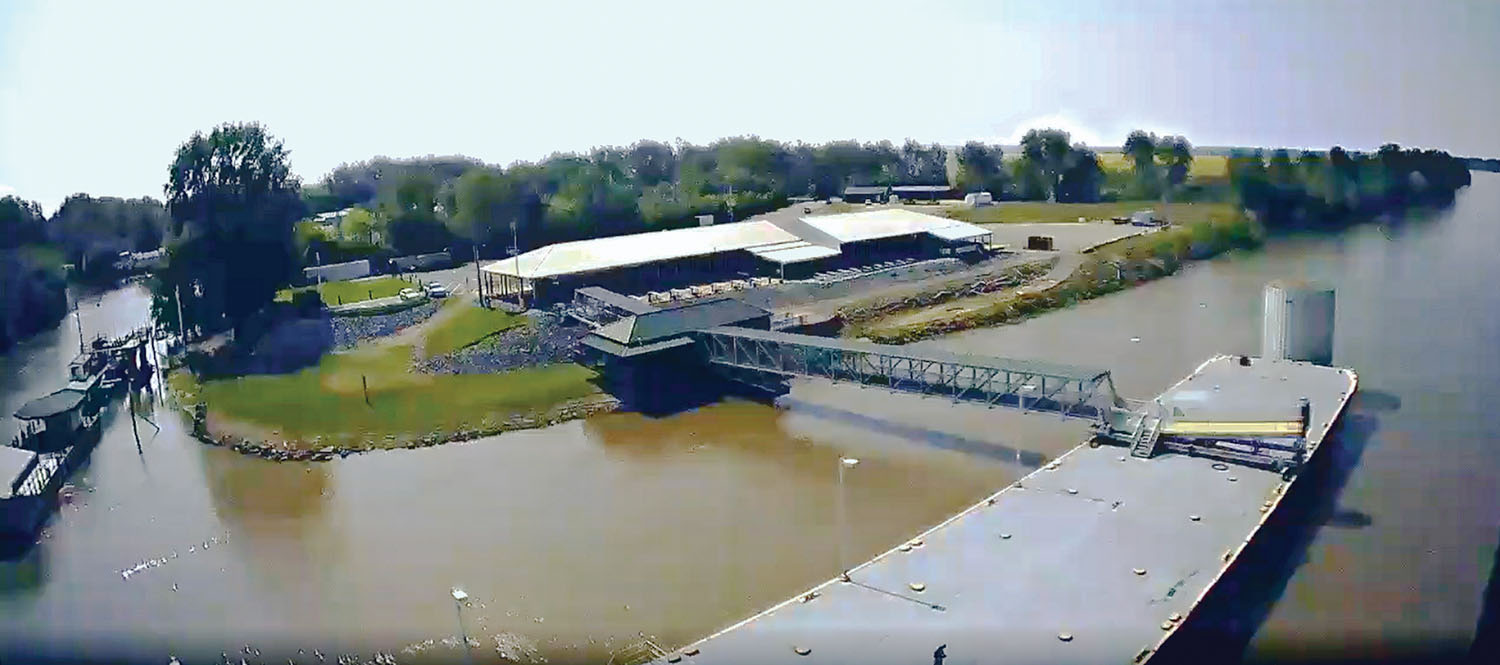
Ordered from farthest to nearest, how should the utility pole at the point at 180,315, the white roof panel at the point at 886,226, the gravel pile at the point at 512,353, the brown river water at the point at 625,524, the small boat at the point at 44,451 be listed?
the white roof panel at the point at 886,226 < the utility pole at the point at 180,315 < the gravel pile at the point at 512,353 < the small boat at the point at 44,451 < the brown river water at the point at 625,524

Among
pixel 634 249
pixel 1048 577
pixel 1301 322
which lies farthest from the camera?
pixel 634 249

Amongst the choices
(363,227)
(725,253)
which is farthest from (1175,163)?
(363,227)

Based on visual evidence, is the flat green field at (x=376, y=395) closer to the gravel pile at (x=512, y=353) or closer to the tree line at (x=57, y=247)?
the gravel pile at (x=512, y=353)

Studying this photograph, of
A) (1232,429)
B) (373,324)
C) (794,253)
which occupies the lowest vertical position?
(1232,429)

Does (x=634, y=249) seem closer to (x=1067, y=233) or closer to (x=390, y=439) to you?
(x=390, y=439)

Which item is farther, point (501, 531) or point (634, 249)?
point (634, 249)

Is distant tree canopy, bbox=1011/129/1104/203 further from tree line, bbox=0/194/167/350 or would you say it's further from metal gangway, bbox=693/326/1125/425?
tree line, bbox=0/194/167/350

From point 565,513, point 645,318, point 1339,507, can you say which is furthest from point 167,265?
point 1339,507

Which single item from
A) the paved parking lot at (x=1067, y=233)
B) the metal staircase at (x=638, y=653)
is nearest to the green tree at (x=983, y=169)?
the paved parking lot at (x=1067, y=233)
